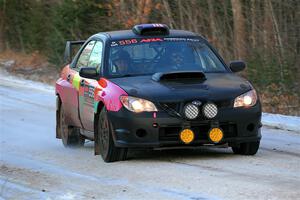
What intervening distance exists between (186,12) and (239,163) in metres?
12.2

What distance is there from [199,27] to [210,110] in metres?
11.9

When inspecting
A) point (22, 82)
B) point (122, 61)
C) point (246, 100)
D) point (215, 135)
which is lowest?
point (22, 82)

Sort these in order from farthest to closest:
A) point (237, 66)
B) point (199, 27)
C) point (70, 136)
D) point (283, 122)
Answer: point (199, 27) < point (283, 122) < point (70, 136) < point (237, 66)

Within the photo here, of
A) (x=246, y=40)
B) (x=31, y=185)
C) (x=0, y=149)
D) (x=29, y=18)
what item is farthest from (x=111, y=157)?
(x=29, y=18)

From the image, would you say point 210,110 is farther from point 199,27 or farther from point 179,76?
point 199,27

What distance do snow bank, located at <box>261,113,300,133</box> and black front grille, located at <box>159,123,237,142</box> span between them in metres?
3.33

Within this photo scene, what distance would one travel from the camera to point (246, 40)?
18562mm

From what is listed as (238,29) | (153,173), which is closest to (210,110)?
(153,173)

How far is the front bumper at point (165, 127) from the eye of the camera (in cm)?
855

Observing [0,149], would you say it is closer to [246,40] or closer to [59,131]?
[59,131]

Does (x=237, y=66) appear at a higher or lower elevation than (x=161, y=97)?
lower

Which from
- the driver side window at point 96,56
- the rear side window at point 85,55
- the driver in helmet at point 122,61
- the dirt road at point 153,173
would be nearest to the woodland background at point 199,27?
the dirt road at point 153,173

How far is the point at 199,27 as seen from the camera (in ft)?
66.6

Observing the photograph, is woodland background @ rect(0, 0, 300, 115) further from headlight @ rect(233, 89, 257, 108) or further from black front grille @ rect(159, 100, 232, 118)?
black front grille @ rect(159, 100, 232, 118)
